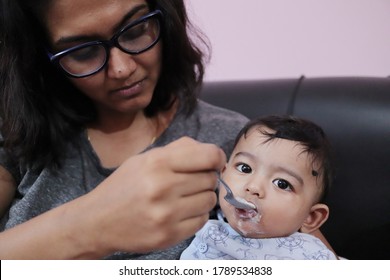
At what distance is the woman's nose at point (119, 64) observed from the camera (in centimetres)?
96

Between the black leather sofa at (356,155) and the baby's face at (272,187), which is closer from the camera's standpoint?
the baby's face at (272,187)

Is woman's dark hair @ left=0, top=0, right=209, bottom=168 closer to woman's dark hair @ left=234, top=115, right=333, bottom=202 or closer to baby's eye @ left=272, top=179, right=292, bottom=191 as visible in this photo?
woman's dark hair @ left=234, top=115, right=333, bottom=202

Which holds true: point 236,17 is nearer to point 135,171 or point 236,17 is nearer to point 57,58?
point 57,58

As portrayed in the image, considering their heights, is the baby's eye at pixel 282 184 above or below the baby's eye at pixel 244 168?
below

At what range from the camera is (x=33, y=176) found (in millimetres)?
1095

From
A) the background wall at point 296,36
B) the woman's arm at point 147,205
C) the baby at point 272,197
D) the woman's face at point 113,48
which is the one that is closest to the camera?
the woman's arm at point 147,205

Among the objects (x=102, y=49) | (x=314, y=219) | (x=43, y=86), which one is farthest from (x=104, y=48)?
(x=314, y=219)

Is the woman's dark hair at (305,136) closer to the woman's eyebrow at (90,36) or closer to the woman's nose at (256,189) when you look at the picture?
the woman's nose at (256,189)

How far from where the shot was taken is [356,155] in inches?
48.9

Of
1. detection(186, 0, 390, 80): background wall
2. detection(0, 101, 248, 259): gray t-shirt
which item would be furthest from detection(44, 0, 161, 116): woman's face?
detection(186, 0, 390, 80): background wall

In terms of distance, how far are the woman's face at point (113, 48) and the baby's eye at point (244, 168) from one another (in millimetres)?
306

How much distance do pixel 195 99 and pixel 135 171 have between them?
2.04ft

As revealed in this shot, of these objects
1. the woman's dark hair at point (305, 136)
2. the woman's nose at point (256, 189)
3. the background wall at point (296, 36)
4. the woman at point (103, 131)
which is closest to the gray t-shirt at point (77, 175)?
the woman at point (103, 131)

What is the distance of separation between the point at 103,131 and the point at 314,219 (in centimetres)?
65
